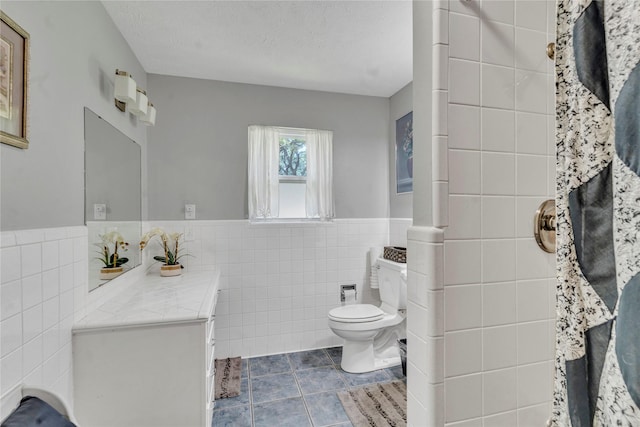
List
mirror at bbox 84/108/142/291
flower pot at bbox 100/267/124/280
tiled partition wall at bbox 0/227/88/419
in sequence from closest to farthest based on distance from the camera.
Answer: tiled partition wall at bbox 0/227/88/419 < mirror at bbox 84/108/142/291 < flower pot at bbox 100/267/124/280

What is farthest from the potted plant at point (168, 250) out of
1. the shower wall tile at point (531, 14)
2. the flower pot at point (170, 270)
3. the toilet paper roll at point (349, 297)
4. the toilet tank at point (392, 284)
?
the shower wall tile at point (531, 14)

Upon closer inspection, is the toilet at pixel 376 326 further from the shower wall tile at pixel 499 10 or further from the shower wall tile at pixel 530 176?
the shower wall tile at pixel 499 10

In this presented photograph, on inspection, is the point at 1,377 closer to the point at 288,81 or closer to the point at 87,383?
the point at 87,383

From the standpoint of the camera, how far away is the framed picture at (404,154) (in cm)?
269

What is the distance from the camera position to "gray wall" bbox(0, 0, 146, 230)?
1009 millimetres

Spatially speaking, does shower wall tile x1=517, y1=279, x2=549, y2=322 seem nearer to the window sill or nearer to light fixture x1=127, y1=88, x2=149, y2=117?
the window sill

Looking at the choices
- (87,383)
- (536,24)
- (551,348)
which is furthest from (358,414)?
(536,24)

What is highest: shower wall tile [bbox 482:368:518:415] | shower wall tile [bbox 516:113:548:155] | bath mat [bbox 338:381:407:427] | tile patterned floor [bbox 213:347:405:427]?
shower wall tile [bbox 516:113:548:155]

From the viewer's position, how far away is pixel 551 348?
94 centimetres

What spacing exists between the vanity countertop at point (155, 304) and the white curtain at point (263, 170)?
2.52ft

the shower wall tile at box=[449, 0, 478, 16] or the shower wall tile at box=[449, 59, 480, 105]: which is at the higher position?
the shower wall tile at box=[449, 0, 478, 16]

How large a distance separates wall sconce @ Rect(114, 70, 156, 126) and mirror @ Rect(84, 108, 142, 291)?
18cm

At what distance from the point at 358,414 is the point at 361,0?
2.44 metres

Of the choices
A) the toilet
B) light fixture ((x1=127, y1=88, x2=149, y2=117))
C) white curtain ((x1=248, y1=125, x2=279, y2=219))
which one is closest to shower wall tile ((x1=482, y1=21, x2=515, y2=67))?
the toilet
